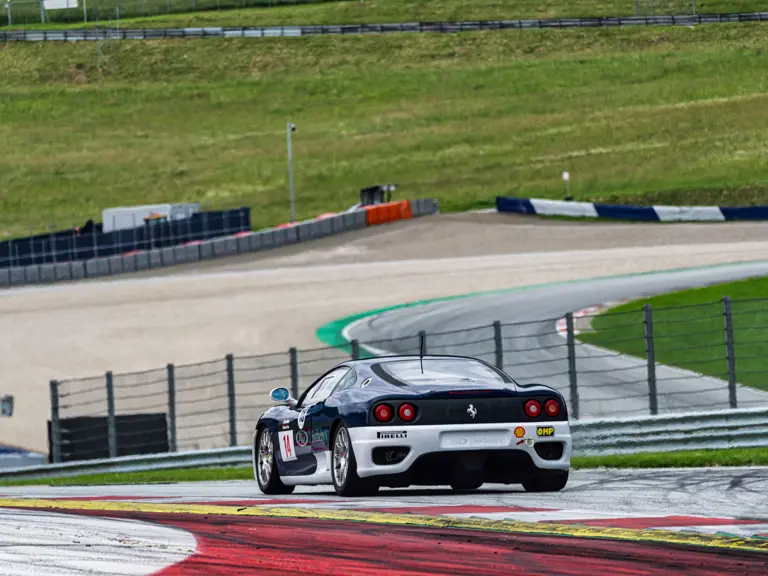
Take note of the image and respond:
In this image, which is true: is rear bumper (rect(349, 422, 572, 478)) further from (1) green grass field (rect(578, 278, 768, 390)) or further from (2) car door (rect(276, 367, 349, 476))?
(1) green grass field (rect(578, 278, 768, 390))

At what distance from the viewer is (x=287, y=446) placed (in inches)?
481

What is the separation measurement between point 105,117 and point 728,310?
72.9m

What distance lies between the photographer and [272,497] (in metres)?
11.8

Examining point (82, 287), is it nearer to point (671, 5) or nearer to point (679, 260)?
point (679, 260)

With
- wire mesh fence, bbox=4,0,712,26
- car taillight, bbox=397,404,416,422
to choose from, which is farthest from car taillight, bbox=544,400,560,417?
wire mesh fence, bbox=4,0,712,26

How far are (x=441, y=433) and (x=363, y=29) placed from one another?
88.8 m

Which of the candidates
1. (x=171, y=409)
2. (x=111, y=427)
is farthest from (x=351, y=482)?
(x=111, y=427)

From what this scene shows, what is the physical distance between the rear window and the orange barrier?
44.4m

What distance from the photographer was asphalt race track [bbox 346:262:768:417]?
18.9 m

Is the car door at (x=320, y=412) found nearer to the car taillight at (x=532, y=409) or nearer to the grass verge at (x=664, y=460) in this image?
the car taillight at (x=532, y=409)

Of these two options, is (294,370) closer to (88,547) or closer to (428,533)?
(428,533)

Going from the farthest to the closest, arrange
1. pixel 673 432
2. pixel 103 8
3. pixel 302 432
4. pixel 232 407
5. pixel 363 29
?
pixel 103 8
pixel 363 29
pixel 232 407
pixel 673 432
pixel 302 432

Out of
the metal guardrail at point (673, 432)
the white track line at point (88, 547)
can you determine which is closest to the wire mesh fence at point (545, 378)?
the metal guardrail at point (673, 432)

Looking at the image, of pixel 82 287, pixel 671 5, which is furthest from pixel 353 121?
pixel 82 287
